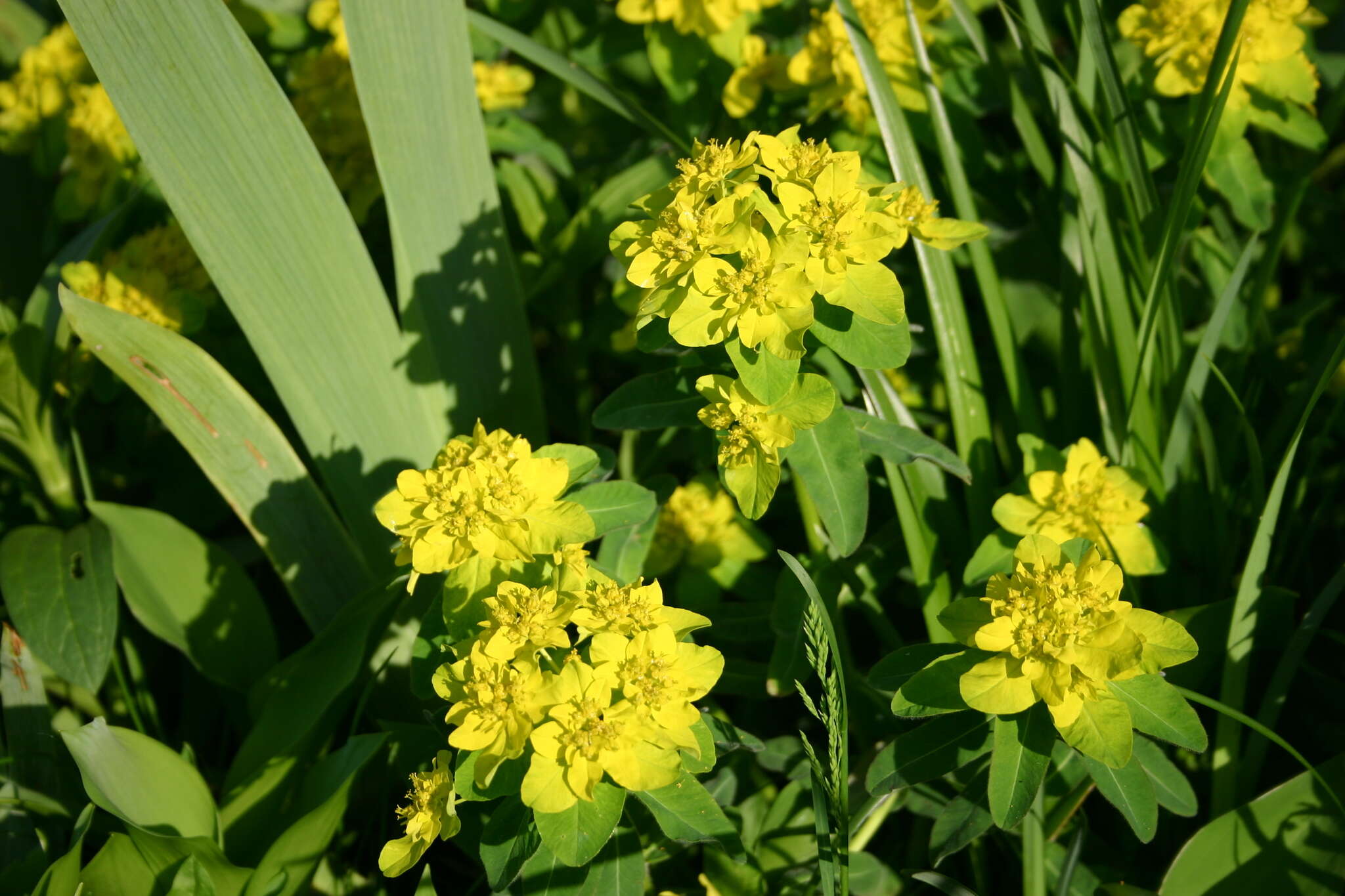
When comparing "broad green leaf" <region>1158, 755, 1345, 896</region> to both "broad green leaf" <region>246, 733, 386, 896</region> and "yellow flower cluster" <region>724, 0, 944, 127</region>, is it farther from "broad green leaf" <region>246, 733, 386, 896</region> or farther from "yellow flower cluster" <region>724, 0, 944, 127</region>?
"yellow flower cluster" <region>724, 0, 944, 127</region>

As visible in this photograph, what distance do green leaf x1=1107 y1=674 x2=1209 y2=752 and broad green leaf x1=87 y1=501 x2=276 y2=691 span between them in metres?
1.18

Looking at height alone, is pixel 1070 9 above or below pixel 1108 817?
above

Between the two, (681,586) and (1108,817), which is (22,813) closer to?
(681,586)

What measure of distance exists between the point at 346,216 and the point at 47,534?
0.67m

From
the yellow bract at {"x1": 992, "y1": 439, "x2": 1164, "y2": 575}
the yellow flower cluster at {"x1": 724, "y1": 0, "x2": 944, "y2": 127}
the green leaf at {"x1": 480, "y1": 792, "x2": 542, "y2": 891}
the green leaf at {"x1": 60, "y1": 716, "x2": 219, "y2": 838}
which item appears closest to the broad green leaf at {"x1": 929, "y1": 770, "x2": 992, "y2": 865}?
the yellow bract at {"x1": 992, "y1": 439, "x2": 1164, "y2": 575}

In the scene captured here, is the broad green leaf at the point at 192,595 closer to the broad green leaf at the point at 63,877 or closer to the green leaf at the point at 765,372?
the broad green leaf at the point at 63,877

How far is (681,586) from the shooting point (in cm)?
150

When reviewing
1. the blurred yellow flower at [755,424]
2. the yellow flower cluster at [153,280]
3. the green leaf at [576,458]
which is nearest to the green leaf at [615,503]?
the green leaf at [576,458]

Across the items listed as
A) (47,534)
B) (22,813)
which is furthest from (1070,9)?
(22,813)

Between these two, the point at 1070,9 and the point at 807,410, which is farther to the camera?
the point at 1070,9

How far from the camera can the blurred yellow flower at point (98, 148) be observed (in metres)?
1.87

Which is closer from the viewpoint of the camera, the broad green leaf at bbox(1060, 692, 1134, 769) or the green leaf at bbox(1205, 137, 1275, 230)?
the broad green leaf at bbox(1060, 692, 1134, 769)

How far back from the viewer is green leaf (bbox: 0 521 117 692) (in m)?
1.39

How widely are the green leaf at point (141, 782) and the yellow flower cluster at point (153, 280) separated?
0.69m
